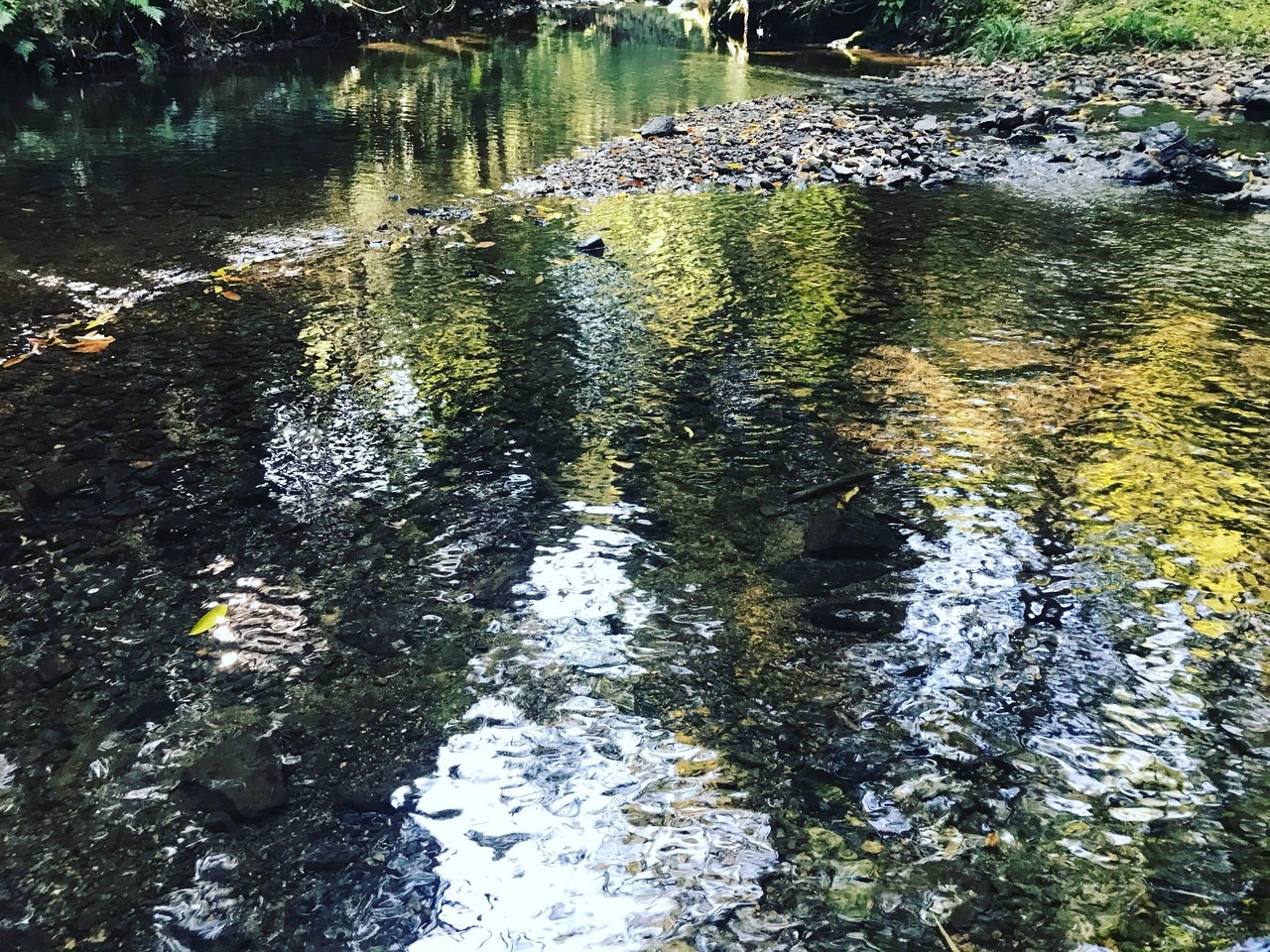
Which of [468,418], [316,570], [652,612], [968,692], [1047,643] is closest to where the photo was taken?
[968,692]

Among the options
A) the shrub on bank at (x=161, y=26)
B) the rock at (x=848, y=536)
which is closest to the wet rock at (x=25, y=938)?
the rock at (x=848, y=536)

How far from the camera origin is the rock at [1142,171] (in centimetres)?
1049

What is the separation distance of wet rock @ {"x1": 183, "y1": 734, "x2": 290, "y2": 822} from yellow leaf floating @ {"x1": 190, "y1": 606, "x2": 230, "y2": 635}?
68 cm

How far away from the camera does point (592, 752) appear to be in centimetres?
294

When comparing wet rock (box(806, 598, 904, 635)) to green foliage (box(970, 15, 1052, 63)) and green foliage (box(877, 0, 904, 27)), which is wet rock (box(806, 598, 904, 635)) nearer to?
green foliage (box(970, 15, 1052, 63))

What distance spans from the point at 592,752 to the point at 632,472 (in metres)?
1.96

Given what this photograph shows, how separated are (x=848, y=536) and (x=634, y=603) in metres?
1.11

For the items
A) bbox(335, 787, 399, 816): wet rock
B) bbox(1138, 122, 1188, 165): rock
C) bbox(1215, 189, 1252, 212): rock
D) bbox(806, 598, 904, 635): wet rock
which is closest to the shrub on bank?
bbox(1138, 122, 1188, 165): rock

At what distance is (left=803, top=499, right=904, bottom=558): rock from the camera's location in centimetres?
394

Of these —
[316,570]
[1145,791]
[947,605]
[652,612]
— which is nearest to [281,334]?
[316,570]

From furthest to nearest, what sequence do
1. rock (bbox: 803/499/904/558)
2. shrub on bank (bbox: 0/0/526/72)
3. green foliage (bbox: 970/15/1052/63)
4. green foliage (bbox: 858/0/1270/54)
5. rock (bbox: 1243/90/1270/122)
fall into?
green foliage (bbox: 970/15/1052/63)
green foliage (bbox: 858/0/1270/54)
shrub on bank (bbox: 0/0/526/72)
rock (bbox: 1243/90/1270/122)
rock (bbox: 803/499/904/558)

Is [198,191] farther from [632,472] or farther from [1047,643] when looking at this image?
[1047,643]

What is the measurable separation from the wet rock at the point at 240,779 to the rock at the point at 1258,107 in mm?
16474

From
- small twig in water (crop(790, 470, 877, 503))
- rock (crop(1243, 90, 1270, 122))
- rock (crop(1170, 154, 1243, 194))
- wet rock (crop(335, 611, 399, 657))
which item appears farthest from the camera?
rock (crop(1243, 90, 1270, 122))
